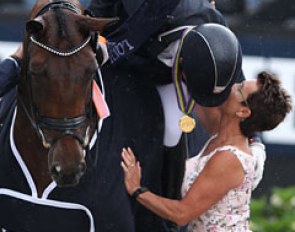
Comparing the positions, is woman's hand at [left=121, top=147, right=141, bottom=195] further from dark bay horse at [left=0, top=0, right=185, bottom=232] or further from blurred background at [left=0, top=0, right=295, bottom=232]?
blurred background at [left=0, top=0, right=295, bottom=232]

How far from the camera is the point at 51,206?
4.76 m

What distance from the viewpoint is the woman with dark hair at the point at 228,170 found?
4746mm

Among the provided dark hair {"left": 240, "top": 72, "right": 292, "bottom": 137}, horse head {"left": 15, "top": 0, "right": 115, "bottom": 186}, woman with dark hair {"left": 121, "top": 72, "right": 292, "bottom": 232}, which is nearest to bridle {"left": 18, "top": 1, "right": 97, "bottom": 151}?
horse head {"left": 15, "top": 0, "right": 115, "bottom": 186}

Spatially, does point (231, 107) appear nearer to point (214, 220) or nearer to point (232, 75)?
point (232, 75)

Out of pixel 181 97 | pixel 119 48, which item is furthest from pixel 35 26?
pixel 181 97

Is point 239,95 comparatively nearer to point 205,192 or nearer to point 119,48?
point 205,192

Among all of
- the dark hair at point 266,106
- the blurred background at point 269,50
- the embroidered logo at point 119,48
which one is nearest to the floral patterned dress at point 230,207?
the dark hair at point 266,106

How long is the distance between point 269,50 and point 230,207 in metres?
3.85

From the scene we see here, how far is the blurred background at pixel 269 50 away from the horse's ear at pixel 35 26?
13.2 feet

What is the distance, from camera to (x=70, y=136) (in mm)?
4375

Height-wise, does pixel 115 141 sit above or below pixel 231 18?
above

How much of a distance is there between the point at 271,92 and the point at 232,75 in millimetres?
202

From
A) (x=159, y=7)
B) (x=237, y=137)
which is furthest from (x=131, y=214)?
(x=159, y=7)

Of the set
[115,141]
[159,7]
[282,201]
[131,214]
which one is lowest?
[282,201]
